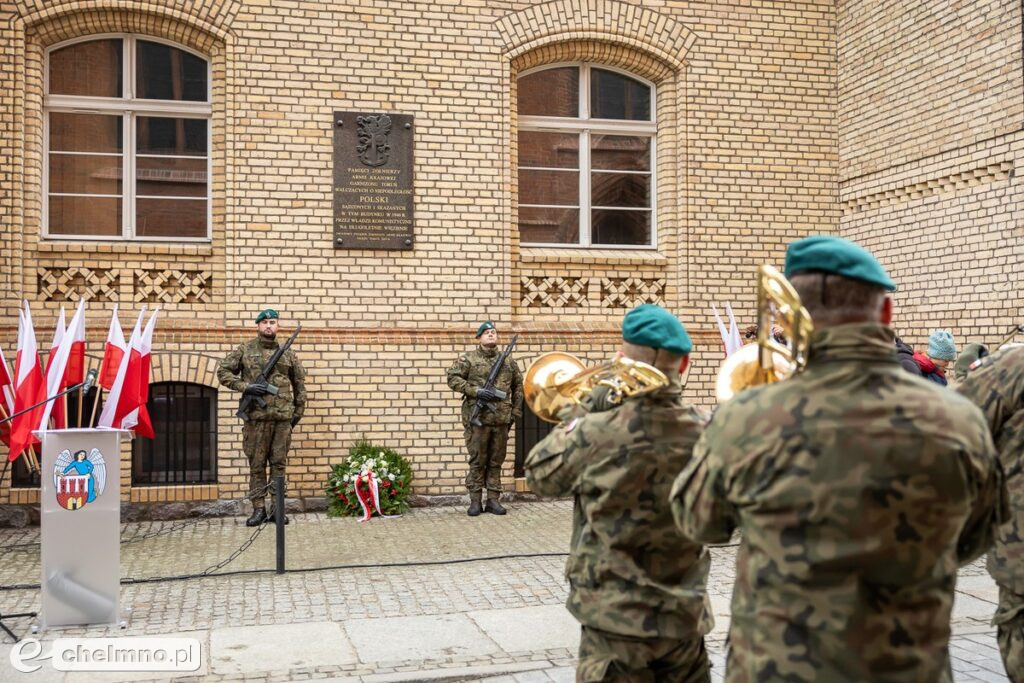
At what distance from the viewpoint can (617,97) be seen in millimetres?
12430

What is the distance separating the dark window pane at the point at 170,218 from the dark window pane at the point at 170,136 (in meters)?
0.55

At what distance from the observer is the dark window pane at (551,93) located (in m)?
12.2

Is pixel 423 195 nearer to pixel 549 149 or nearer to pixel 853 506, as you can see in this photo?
pixel 549 149

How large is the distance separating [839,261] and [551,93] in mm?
10067

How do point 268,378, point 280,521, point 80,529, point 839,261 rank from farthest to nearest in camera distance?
point 268,378 → point 280,521 → point 80,529 → point 839,261

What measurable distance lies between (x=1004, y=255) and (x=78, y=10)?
381 inches

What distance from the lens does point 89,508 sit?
22.1 feet

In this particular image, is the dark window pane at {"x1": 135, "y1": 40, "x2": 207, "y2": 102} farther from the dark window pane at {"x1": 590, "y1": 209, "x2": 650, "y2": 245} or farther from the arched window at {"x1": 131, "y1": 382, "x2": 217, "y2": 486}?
the dark window pane at {"x1": 590, "y1": 209, "x2": 650, "y2": 245}

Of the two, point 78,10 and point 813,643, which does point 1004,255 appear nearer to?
point 813,643

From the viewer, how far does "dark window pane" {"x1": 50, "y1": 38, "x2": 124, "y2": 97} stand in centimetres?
1102

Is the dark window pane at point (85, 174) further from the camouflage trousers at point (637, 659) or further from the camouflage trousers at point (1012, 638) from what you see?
the camouflage trousers at point (1012, 638)

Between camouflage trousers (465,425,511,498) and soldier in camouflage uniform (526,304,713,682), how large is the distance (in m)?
7.21

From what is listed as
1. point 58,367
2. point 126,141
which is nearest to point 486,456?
point 58,367

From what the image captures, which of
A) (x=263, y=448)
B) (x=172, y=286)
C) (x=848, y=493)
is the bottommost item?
(x=263, y=448)
